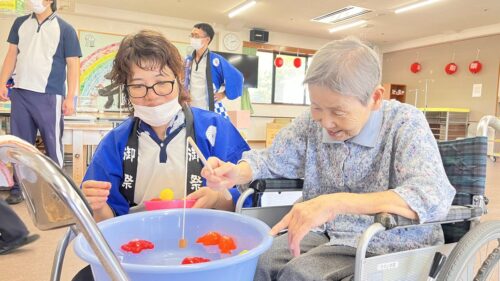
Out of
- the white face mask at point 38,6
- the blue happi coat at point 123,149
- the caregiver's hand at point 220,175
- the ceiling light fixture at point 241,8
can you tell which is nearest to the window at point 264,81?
the ceiling light fixture at point 241,8

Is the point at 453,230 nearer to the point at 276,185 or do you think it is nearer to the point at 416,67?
the point at 276,185

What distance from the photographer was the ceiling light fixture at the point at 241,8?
252 inches

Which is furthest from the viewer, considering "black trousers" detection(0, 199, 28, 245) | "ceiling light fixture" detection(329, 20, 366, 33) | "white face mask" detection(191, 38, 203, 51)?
"ceiling light fixture" detection(329, 20, 366, 33)

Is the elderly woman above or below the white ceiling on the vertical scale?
below

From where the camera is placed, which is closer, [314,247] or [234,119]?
[314,247]

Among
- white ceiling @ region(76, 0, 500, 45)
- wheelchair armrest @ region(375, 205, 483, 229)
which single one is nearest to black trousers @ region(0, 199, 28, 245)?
wheelchair armrest @ region(375, 205, 483, 229)

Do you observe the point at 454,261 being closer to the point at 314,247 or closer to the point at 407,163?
the point at 407,163

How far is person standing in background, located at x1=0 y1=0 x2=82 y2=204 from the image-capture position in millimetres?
2646

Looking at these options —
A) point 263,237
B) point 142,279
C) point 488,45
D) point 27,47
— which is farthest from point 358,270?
point 488,45

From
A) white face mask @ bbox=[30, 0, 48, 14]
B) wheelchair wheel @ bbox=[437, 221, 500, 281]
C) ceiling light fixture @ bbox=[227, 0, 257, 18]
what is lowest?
wheelchair wheel @ bbox=[437, 221, 500, 281]

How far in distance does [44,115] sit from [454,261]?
2.68 metres

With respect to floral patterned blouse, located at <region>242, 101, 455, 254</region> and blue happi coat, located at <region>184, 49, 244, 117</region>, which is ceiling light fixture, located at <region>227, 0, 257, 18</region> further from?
floral patterned blouse, located at <region>242, 101, 455, 254</region>

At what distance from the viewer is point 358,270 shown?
73 cm

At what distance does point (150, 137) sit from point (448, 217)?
0.85m
